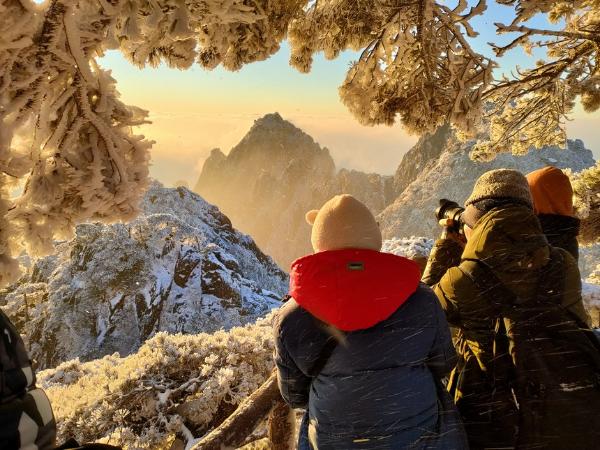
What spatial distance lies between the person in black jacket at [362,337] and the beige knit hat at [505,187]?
0.62 meters

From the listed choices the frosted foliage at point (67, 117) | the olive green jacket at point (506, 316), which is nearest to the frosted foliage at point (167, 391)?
the frosted foliage at point (67, 117)

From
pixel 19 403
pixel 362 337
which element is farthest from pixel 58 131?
pixel 362 337

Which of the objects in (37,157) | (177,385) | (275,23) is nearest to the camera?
(37,157)

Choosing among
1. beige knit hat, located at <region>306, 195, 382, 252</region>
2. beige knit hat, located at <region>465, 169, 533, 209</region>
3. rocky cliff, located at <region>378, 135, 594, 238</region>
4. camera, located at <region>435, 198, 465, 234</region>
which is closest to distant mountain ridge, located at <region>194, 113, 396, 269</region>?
rocky cliff, located at <region>378, 135, 594, 238</region>

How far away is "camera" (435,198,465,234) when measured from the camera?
226cm

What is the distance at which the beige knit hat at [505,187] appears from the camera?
1.84 meters

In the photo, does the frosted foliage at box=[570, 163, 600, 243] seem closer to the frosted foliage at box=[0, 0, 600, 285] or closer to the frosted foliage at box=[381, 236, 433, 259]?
the frosted foliage at box=[381, 236, 433, 259]

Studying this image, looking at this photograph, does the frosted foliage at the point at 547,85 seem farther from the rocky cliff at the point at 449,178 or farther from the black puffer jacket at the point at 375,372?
the rocky cliff at the point at 449,178

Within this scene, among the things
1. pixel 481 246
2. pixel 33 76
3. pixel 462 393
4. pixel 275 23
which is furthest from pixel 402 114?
pixel 33 76

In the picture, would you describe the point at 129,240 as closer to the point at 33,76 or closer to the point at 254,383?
the point at 254,383

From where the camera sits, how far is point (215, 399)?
4.80 m

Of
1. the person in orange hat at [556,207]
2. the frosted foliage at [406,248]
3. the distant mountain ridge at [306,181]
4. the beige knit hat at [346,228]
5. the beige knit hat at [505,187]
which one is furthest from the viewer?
the distant mountain ridge at [306,181]

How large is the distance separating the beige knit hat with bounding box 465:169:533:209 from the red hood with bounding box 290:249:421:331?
643 millimetres

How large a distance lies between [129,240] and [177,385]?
17.5 meters
